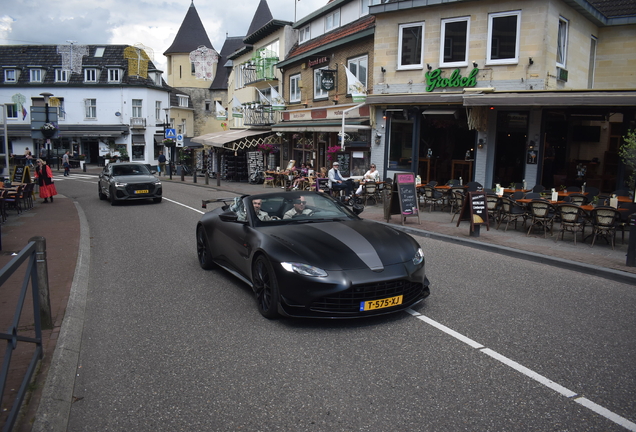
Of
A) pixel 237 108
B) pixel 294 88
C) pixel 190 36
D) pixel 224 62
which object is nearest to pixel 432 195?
pixel 294 88

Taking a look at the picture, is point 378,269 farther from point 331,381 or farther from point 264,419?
point 264,419

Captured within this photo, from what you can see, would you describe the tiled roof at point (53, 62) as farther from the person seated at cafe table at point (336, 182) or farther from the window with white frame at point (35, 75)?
the person seated at cafe table at point (336, 182)

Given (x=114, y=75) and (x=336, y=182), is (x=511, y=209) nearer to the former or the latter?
(x=336, y=182)

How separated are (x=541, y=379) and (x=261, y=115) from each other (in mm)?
29712

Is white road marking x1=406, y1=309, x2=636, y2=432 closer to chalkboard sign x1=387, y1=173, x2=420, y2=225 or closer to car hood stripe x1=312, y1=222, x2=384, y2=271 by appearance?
car hood stripe x1=312, y1=222, x2=384, y2=271

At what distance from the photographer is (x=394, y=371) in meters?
4.36

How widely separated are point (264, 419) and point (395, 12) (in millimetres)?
17799

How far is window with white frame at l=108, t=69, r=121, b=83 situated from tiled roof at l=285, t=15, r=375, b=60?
28.2 metres

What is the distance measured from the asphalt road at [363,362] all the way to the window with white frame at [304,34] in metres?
23.2

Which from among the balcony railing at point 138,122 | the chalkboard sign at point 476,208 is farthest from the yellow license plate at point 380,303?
the balcony railing at point 138,122

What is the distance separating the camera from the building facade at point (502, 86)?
1609 cm

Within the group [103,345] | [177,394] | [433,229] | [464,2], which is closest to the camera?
[177,394]

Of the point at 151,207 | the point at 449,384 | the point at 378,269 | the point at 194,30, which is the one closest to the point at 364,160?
the point at 151,207

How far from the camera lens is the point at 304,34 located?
28.8 meters
